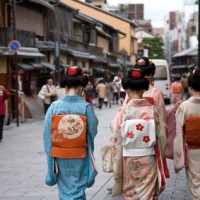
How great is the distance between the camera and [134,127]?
593cm

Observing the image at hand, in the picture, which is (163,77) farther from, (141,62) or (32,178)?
(141,62)

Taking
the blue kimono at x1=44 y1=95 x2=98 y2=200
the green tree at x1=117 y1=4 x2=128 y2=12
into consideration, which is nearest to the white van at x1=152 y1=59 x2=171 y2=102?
the blue kimono at x1=44 y1=95 x2=98 y2=200

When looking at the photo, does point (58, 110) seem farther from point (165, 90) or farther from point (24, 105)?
point (165, 90)

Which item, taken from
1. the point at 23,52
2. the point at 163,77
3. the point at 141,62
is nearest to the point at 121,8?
the point at 163,77

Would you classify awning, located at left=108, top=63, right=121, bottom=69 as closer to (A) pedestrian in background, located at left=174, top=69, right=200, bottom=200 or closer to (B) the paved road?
(B) the paved road

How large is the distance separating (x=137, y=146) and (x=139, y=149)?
4 centimetres

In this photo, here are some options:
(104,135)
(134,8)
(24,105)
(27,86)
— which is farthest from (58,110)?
(134,8)

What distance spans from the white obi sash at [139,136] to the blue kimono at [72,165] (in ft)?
1.15

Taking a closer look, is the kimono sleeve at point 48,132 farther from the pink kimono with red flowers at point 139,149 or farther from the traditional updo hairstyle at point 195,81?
the traditional updo hairstyle at point 195,81

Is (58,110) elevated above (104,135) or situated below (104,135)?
above

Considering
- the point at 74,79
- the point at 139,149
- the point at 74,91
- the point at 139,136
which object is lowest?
the point at 139,149

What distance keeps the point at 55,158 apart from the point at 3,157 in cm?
621

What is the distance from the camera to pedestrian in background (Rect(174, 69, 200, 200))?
6.43 m

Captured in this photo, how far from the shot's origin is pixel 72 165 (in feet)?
19.4
